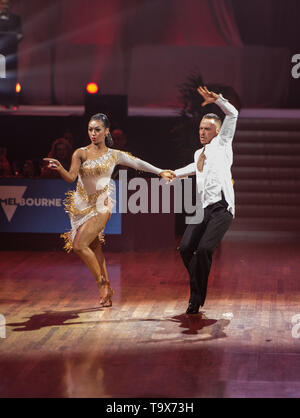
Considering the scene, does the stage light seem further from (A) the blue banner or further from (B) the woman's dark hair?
(B) the woman's dark hair

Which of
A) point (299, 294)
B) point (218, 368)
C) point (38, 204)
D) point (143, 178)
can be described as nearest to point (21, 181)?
point (38, 204)

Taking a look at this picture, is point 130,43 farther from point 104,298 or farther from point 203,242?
point 203,242

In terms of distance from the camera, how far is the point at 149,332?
20.2ft

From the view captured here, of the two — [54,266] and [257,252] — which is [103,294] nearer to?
[54,266]

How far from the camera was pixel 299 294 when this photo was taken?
780 centimetres

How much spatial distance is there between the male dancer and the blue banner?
3.87 m

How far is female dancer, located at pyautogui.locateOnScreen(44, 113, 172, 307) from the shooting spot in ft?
23.0

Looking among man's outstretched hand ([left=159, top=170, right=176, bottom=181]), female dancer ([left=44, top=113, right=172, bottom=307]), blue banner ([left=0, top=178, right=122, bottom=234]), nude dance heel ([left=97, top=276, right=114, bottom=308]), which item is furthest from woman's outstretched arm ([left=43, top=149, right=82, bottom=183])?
blue banner ([left=0, top=178, right=122, bottom=234])

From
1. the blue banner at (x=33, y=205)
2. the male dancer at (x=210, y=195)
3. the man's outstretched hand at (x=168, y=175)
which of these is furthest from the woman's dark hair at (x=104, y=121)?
the blue banner at (x=33, y=205)

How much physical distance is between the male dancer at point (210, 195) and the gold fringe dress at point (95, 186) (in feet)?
2.07

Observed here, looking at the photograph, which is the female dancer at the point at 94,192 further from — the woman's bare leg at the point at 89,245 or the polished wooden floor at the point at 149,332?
the polished wooden floor at the point at 149,332

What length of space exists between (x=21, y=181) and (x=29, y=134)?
10.6ft

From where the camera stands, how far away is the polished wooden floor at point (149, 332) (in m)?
4.82

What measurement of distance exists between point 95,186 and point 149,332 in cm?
157
